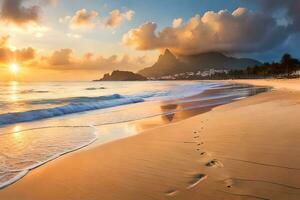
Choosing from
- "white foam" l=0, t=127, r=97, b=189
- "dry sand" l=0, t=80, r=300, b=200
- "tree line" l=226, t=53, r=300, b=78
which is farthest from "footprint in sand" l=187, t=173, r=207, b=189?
"tree line" l=226, t=53, r=300, b=78

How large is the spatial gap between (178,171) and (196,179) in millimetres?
548

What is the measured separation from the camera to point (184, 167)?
5.23 m

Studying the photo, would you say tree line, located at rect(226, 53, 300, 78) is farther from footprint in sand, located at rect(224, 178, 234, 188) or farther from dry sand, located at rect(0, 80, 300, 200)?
footprint in sand, located at rect(224, 178, 234, 188)

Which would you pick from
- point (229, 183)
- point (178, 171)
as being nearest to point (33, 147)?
point (178, 171)

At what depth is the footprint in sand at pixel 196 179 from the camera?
14.0 ft

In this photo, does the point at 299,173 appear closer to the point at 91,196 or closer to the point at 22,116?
the point at 91,196

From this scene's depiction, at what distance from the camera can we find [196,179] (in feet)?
14.9

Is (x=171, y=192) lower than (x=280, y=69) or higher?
lower

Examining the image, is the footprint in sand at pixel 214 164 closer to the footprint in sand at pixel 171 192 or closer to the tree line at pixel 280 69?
the footprint in sand at pixel 171 192

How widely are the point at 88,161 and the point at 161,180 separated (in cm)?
226

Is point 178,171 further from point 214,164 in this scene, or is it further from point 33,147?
point 33,147

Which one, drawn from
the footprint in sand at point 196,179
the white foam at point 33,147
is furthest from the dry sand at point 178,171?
the white foam at point 33,147

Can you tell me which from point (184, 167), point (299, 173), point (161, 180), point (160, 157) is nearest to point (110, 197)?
point (161, 180)

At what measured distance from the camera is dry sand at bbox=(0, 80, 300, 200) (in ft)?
13.2
